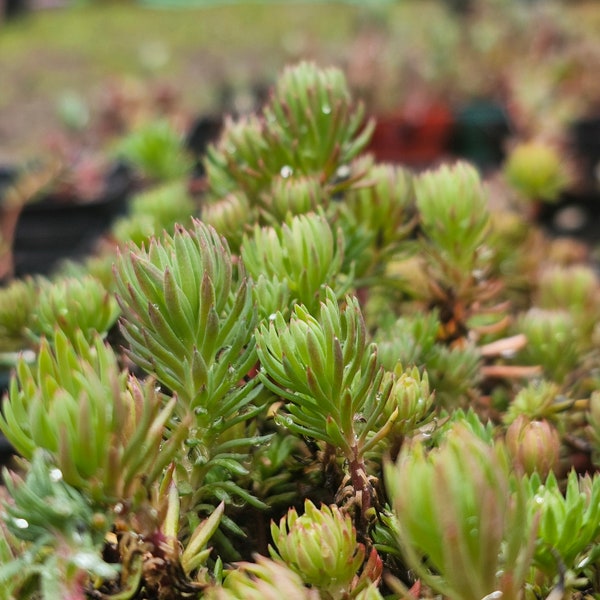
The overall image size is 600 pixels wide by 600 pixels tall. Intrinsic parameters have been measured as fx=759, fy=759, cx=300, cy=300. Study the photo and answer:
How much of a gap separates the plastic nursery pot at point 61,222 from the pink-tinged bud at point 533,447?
110 cm

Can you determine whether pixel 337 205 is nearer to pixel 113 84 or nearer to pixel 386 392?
pixel 386 392

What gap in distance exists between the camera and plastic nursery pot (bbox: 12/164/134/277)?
56.6 inches

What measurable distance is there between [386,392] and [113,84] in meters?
2.04

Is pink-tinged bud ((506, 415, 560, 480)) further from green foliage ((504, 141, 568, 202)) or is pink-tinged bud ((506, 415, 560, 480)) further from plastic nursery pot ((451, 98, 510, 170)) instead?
plastic nursery pot ((451, 98, 510, 170))

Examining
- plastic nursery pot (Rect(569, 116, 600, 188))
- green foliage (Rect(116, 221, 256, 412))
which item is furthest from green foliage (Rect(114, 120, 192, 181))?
plastic nursery pot (Rect(569, 116, 600, 188))

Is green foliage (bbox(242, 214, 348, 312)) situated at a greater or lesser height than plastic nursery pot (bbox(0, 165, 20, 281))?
greater

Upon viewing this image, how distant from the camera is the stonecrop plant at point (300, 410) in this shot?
29 cm

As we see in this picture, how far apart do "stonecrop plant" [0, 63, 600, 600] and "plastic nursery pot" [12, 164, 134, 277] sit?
2.86ft

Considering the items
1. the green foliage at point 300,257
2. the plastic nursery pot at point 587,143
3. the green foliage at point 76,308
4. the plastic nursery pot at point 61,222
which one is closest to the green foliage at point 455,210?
the green foliage at point 300,257

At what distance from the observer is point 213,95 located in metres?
2.63

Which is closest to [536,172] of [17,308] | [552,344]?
[552,344]

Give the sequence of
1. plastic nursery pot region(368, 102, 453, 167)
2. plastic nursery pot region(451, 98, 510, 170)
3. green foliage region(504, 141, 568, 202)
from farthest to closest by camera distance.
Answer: plastic nursery pot region(368, 102, 453, 167) → plastic nursery pot region(451, 98, 510, 170) → green foliage region(504, 141, 568, 202)

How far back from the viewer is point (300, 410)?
368 mm

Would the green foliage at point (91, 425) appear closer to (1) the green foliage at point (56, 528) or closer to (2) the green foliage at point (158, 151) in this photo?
(1) the green foliage at point (56, 528)
